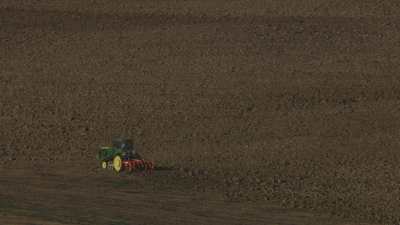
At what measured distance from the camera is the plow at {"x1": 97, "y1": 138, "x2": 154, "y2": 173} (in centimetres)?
2180

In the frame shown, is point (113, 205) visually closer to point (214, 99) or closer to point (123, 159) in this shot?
point (123, 159)

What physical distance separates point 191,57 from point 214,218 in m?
14.3

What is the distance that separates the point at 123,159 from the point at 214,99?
6880mm

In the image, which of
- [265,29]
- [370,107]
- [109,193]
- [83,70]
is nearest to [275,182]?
[109,193]

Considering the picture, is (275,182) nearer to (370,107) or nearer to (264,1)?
(370,107)

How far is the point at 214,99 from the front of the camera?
28.5 m

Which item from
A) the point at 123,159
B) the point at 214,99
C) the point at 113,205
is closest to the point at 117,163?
the point at 123,159

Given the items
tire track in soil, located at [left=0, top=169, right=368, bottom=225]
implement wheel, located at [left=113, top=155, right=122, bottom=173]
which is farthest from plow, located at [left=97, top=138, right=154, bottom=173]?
tire track in soil, located at [left=0, top=169, right=368, bottom=225]

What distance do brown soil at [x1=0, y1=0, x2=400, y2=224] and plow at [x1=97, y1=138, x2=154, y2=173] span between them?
0.41 metres

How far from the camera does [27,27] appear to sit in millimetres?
34781

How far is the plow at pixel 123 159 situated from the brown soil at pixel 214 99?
408mm

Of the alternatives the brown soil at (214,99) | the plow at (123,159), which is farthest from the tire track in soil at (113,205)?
the plow at (123,159)

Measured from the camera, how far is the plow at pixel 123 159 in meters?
21.8

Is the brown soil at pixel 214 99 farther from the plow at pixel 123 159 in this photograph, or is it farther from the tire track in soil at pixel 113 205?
the plow at pixel 123 159
